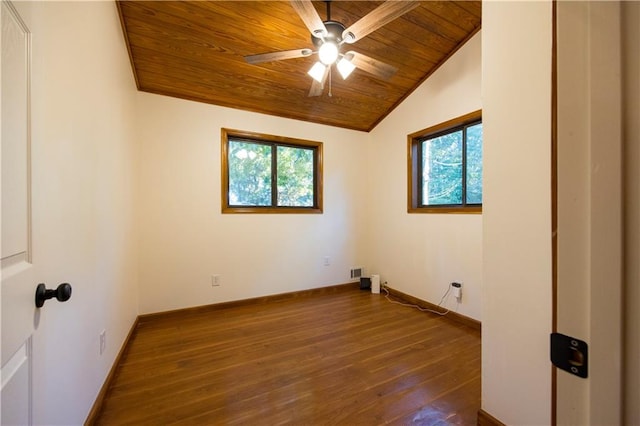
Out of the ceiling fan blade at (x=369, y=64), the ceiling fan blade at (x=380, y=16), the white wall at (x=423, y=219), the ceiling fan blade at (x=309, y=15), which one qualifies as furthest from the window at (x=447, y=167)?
the ceiling fan blade at (x=309, y=15)

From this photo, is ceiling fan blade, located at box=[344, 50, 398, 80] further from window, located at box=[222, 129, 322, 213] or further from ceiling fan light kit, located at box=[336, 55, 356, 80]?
window, located at box=[222, 129, 322, 213]

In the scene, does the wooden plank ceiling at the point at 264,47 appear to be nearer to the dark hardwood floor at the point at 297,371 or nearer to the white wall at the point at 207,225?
the white wall at the point at 207,225

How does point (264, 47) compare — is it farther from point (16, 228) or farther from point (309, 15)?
point (16, 228)

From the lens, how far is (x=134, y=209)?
2.50 metres

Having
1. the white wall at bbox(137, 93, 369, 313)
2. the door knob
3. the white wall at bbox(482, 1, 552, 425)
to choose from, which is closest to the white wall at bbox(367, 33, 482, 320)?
the white wall at bbox(137, 93, 369, 313)

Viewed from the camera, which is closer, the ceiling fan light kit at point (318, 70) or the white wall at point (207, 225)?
the ceiling fan light kit at point (318, 70)

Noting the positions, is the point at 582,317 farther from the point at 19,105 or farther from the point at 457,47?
the point at 457,47

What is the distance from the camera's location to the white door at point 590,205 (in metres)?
0.36

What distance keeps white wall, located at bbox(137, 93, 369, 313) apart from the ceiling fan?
52.2 inches

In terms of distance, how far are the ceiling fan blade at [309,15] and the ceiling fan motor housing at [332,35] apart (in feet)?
0.21

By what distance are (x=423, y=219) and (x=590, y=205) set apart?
9.34 ft

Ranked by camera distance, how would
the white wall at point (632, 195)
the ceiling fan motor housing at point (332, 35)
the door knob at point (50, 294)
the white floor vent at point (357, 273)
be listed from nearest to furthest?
the white wall at point (632, 195) → the door knob at point (50, 294) → the ceiling fan motor housing at point (332, 35) → the white floor vent at point (357, 273)

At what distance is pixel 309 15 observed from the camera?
155 cm

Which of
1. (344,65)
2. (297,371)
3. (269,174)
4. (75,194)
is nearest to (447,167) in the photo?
(344,65)
